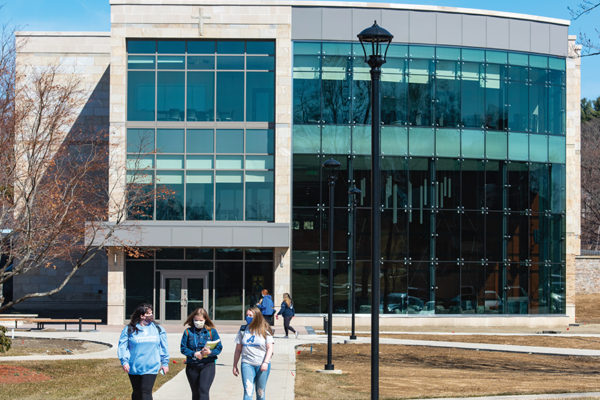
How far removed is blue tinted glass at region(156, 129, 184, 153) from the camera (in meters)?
37.3

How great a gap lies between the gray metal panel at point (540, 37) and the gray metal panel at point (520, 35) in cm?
21

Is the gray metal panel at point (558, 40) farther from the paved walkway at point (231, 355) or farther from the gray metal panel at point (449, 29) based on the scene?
the paved walkway at point (231, 355)

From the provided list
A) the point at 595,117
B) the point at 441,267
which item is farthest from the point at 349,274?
the point at 595,117

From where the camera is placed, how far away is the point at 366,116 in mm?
38875

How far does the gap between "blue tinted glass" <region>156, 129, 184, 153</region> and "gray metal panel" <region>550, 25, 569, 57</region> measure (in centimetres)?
1792

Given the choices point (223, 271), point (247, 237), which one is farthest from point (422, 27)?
point (223, 271)

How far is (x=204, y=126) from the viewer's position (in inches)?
1474

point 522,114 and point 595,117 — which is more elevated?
point 595,117

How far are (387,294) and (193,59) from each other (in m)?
13.4

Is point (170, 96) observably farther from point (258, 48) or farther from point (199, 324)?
point (199, 324)

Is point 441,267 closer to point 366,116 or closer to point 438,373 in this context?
point 366,116

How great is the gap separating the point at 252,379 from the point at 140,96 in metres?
26.6

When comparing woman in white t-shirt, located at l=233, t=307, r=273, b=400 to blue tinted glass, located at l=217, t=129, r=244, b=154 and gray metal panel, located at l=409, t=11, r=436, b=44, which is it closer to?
blue tinted glass, located at l=217, t=129, r=244, b=154

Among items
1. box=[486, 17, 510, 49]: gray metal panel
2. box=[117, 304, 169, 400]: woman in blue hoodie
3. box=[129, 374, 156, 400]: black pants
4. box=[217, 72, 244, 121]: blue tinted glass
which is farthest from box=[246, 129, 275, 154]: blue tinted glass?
box=[129, 374, 156, 400]: black pants
